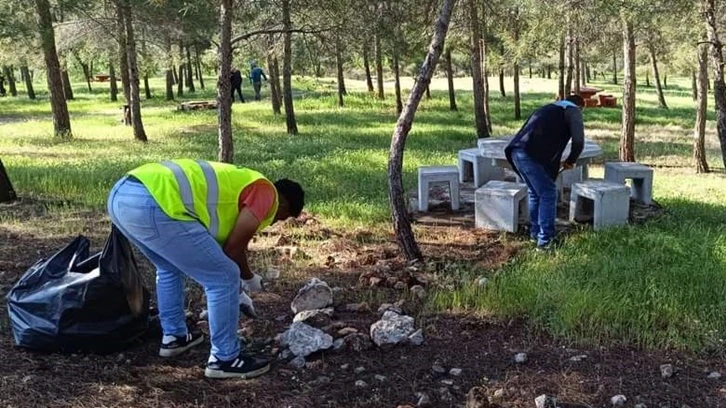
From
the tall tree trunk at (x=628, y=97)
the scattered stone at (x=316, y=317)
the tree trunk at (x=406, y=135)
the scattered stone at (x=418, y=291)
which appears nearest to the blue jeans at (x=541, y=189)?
the tree trunk at (x=406, y=135)

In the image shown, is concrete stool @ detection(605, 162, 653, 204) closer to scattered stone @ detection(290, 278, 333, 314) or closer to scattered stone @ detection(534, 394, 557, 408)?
scattered stone @ detection(290, 278, 333, 314)

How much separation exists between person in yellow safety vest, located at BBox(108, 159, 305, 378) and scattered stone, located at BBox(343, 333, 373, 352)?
66 cm

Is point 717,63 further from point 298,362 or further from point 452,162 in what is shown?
point 298,362

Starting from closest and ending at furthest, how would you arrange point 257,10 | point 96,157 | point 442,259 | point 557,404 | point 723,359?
1. point 557,404
2. point 723,359
3. point 442,259
4. point 257,10
5. point 96,157

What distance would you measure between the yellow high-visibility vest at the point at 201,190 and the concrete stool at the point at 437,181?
197 inches

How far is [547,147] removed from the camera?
6758 mm

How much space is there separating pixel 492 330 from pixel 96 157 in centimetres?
1050

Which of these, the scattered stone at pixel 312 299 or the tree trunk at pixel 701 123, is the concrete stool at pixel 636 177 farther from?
the tree trunk at pixel 701 123

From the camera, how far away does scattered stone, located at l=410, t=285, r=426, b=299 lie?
16.8ft

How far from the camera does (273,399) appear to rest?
354 cm

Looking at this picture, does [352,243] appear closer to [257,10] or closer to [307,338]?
[307,338]

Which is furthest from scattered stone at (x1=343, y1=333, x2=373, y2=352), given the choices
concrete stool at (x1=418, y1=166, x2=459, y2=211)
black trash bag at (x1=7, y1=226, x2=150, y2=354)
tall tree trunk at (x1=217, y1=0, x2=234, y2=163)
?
tall tree trunk at (x1=217, y1=0, x2=234, y2=163)

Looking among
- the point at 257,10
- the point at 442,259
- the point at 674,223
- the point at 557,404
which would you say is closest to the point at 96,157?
the point at 257,10

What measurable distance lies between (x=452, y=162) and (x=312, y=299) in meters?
7.98
